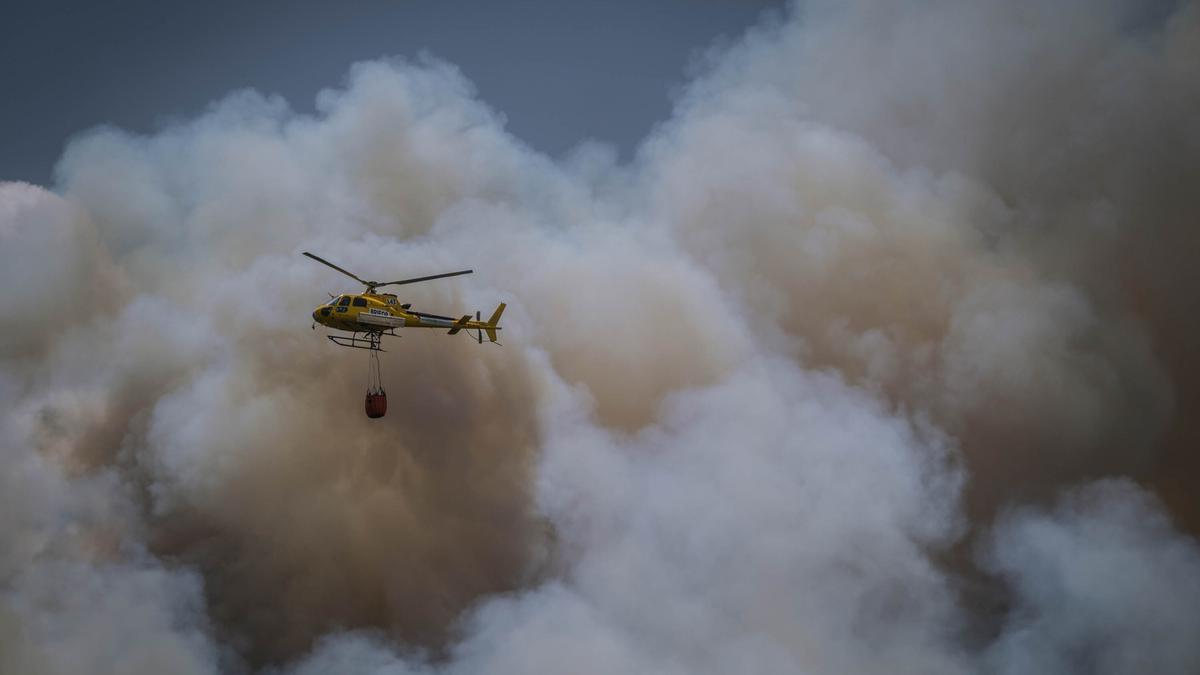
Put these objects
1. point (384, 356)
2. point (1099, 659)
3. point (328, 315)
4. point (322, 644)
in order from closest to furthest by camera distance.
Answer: point (328, 315) → point (1099, 659) → point (322, 644) → point (384, 356)

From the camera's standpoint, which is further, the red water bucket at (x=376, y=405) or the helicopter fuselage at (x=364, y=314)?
the red water bucket at (x=376, y=405)

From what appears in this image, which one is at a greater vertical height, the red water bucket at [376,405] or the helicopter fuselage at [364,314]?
the helicopter fuselage at [364,314]

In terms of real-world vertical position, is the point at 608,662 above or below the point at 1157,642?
below

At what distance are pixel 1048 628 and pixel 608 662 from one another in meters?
25.2

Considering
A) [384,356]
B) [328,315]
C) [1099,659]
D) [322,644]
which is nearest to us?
[328,315]

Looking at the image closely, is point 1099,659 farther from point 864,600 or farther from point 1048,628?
point 864,600

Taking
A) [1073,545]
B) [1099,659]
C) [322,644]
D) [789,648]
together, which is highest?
[1073,545]

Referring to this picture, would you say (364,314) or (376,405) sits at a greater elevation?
(364,314)

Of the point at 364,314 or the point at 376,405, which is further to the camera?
the point at 376,405

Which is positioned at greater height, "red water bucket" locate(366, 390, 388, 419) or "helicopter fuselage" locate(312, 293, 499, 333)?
"helicopter fuselage" locate(312, 293, 499, 333)

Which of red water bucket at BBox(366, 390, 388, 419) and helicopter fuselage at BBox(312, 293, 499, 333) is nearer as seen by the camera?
helicopter fuselage at BBox(312, 293, 499, 333)

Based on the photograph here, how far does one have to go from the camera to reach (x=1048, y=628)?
44.8 meters

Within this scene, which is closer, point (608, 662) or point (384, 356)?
point (608, 662)

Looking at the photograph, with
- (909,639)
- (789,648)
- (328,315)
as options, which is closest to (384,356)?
(328,315)
